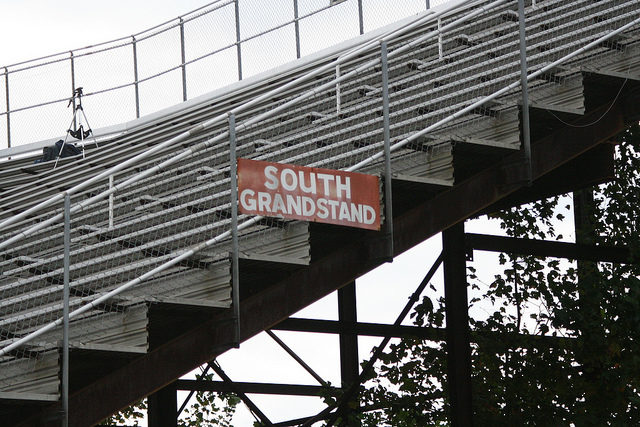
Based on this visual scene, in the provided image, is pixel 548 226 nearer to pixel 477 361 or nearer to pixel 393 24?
pixel 477 361

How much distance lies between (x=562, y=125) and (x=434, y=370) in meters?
8.82

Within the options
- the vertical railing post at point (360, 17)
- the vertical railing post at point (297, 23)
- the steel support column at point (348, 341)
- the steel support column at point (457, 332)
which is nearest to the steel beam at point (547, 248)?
the steel support column at point (457, 332)

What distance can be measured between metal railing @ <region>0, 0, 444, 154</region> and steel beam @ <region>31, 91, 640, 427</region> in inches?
312

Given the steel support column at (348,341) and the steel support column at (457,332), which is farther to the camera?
the steel support column at (348,341)

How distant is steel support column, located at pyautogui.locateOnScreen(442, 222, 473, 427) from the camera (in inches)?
599

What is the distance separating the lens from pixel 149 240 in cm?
1075

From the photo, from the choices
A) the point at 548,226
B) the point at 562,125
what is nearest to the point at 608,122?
the point at 562,125

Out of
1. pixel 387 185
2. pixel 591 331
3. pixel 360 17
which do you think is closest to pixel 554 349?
pixel 591 331

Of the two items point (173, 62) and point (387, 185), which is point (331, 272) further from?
point (173, 62)

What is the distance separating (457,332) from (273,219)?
581 cm

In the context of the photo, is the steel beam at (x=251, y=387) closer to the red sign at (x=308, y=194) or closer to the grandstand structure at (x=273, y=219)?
the grandstand structure at (x=273, y=219)

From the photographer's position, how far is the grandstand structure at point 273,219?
970 centimetres

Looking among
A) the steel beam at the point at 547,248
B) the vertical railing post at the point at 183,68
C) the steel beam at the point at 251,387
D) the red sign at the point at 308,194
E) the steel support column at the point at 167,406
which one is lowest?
the steel support column at the point at 167,406

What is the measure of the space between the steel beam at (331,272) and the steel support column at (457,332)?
3954mm
